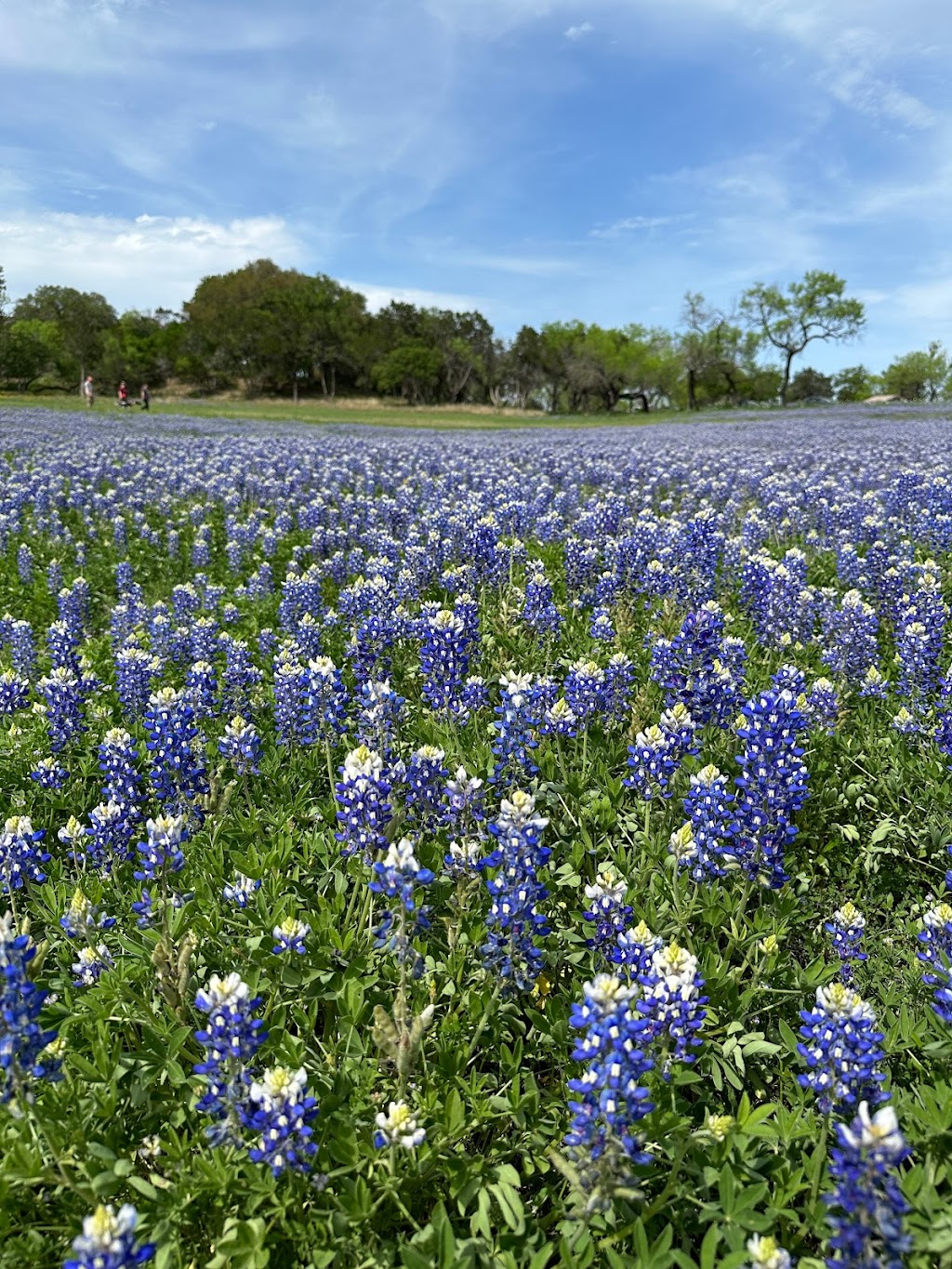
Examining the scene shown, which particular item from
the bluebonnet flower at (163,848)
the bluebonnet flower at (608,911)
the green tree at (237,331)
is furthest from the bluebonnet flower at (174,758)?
the green tree at (237,331)

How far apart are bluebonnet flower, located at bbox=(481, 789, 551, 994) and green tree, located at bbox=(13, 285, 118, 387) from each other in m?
81.3

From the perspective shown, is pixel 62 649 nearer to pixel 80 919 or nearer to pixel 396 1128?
pixel 80 919

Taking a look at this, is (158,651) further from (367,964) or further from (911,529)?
(911,529)

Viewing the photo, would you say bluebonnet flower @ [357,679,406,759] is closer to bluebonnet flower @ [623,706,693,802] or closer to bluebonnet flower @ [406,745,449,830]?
bluebonnet flower @ [406,745,449,830]

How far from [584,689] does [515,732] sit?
65 centimetres

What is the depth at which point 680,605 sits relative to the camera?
664 cm

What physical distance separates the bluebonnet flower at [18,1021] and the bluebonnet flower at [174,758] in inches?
56.4

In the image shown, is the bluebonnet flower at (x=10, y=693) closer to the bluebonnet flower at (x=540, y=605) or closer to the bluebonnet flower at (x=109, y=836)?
the bluebonnet flower at (x=109, y=836)

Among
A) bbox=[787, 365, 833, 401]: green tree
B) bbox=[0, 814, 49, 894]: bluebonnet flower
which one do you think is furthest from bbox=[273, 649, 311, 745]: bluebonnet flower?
bbox=[787, 365, 833, 401]: green tree

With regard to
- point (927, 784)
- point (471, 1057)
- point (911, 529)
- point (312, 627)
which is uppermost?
point (911, 529)

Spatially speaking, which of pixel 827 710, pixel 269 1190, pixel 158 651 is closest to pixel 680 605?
pixel 827 710

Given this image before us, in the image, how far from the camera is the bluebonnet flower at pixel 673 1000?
2.25 meters

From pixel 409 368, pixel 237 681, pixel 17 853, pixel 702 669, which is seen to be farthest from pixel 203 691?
pixel 409 368

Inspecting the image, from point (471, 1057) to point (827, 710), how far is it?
3143 millimetres
